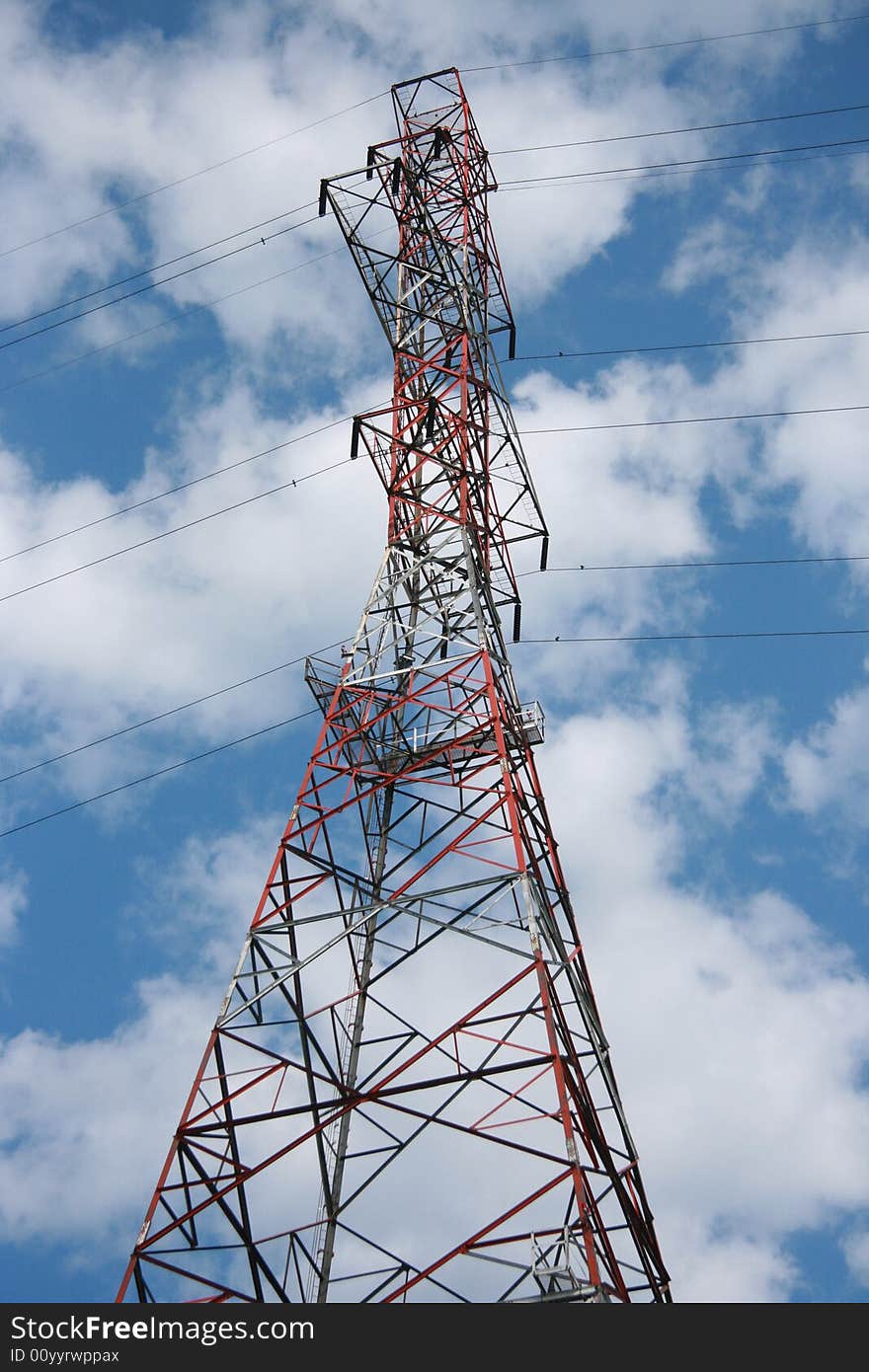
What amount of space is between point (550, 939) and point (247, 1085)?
5.18 metres

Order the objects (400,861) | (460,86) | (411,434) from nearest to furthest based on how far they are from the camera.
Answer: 1. (400,861)
2. (411,434)
3. (460,86)

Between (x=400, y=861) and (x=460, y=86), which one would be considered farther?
(x=460, y=86)

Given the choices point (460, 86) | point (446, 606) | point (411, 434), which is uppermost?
point (460, 86)

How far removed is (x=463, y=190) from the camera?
1187 inches

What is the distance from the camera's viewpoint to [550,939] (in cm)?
1730

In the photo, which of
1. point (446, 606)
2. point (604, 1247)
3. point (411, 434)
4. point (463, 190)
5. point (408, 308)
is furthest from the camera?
point (463, 190)

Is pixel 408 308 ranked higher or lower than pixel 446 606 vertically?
higher

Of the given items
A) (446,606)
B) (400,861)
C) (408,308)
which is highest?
(408,308)

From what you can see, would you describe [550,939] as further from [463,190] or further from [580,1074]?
[463,190]
